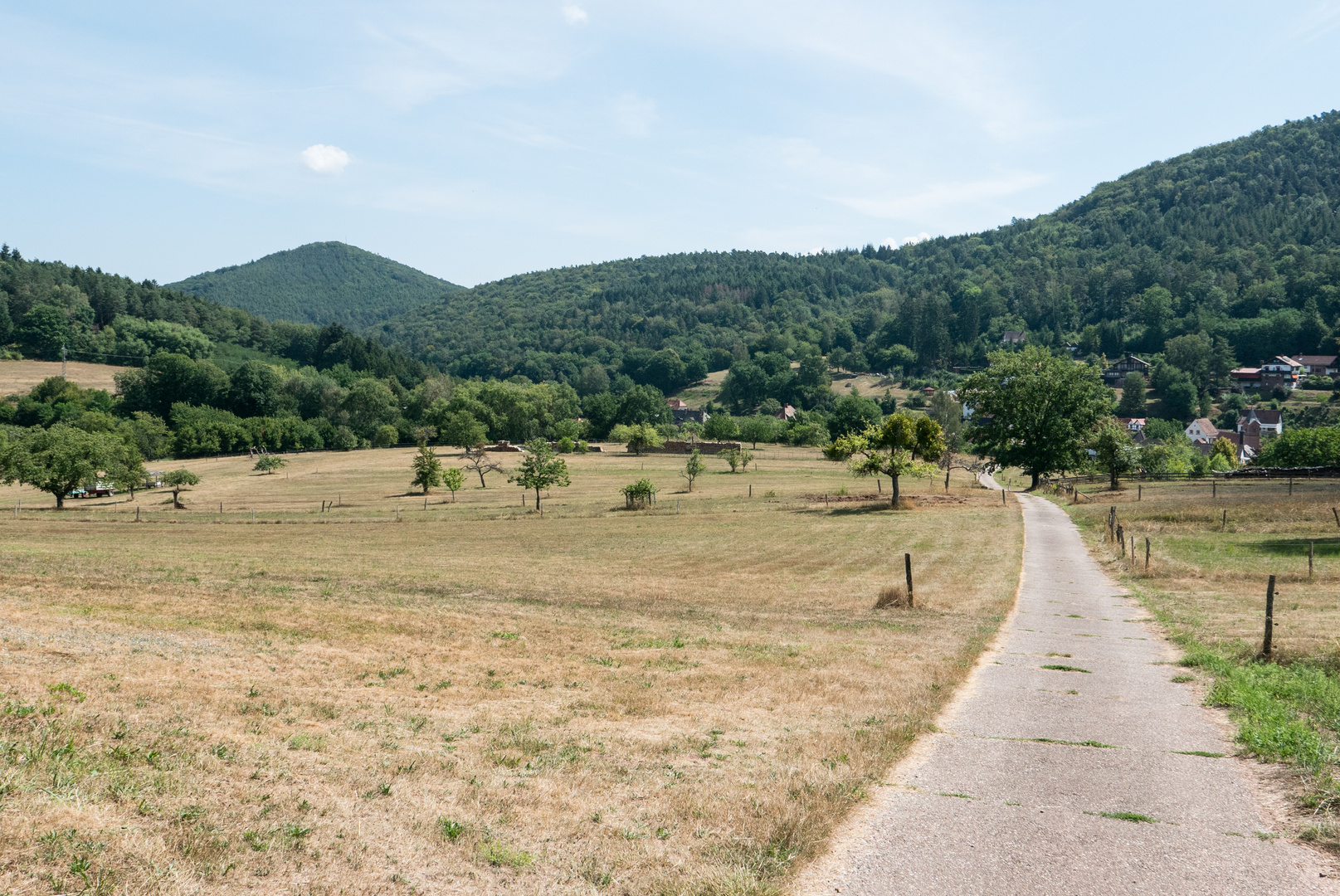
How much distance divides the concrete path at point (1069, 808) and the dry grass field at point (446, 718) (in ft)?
2.02

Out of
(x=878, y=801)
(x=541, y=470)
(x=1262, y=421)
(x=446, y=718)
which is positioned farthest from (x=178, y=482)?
(x=1262, y=421)

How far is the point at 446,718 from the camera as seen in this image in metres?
11.9

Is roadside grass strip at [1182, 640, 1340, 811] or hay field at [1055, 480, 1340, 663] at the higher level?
roadside grass strip at [1182, 640, 1340, 811]

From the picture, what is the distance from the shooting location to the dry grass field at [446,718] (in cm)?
698

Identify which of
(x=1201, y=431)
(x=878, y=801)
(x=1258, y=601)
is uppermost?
(x=1201, y=431)

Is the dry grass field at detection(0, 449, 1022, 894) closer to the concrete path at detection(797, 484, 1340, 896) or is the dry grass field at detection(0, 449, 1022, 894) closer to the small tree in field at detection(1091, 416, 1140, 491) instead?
the concrete path at detection(797, 484, 1340, 896)

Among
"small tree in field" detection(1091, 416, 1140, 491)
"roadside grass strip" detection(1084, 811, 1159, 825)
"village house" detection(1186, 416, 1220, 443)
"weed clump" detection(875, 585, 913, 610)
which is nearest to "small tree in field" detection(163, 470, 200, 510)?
"weed clump" detection(875, 585, 913, 610)

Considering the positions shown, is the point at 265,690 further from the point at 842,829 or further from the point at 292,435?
the point at 292,435

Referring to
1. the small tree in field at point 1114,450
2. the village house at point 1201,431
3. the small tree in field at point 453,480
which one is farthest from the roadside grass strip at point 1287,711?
the village house at point 1201,431

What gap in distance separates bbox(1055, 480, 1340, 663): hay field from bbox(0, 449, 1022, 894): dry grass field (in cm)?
560

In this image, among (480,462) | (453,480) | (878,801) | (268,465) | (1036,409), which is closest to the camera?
(878,801)

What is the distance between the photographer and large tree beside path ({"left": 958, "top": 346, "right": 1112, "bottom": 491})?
80.0m

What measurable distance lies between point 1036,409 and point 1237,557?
4936 cm

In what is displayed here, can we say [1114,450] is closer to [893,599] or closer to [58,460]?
[893,599]
